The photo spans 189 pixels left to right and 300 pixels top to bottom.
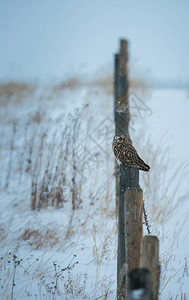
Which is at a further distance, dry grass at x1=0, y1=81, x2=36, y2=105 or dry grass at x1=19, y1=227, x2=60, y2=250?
dry grass at x1=0, y1=81, x2=36, y2=105

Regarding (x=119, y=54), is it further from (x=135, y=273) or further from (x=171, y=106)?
(x=171, y=106)

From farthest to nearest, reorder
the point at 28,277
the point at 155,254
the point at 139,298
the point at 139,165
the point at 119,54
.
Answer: the point at 119,54 → the point at 28,277 → the point at 139,165 → the point at 155,254 → the point at 139,298

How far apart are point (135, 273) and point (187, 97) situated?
738cm

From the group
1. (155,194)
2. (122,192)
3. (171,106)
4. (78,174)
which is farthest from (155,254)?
(171,106)

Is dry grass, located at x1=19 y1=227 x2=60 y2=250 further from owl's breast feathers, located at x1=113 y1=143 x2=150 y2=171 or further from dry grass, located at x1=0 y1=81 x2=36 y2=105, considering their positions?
dry grass, located at x1=0 y1=81 x2=36 y2=105

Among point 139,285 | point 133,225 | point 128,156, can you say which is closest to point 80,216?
point 128,156

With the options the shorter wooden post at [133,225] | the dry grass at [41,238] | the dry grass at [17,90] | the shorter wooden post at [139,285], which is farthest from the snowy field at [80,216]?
the dry grass at [17,90]

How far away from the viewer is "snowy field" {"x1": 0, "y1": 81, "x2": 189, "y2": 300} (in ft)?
8.30

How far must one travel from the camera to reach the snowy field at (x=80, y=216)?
8.30 feet

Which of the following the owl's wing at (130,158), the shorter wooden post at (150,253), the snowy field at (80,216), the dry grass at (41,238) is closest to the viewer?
the shorter wooden post at (150,253)

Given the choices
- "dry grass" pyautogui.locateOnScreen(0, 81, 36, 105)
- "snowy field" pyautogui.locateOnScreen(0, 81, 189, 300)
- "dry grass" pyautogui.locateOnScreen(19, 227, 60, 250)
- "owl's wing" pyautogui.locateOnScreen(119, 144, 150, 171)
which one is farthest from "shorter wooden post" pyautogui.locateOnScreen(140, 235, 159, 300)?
"dry grass" pyautogui.locateOnScreen(0, 81, 36, 105)

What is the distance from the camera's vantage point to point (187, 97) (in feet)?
25.7

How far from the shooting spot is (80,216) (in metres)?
3.98

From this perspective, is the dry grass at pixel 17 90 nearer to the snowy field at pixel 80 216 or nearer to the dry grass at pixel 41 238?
the snowy field at pixel 80 216
